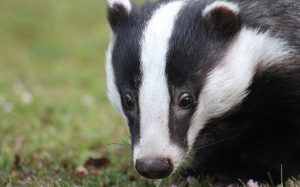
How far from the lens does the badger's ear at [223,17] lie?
3834mm

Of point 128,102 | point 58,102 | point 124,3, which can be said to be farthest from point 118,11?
point 58,102

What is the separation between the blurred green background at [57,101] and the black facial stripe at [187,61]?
0.77 m

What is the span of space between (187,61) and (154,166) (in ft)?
1.92

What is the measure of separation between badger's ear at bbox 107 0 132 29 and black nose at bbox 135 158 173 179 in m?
0.97

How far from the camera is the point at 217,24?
388 centimetres

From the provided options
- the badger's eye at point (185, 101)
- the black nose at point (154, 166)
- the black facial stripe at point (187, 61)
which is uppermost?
the black facial stripe at point (187, 61)

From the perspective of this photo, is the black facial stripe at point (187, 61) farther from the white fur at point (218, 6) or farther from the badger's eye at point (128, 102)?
the badger's eye at point (128, 102)

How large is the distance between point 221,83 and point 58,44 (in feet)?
28.2

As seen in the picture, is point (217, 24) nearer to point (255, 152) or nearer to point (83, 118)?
point (255, 152)

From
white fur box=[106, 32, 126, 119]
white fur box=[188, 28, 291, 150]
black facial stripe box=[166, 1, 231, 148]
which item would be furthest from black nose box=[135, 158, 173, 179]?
white fur box=[106, 32, 126, 119]

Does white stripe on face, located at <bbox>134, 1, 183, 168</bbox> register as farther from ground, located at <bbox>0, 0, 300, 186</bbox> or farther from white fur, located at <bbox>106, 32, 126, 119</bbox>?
ground, located at <bbox>0, 0, 300, 186</bbox>

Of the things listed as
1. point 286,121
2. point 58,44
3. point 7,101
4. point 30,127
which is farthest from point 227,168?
point 58,44

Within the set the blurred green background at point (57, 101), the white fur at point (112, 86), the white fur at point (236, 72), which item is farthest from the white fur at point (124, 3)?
the blurred green background at point (57, 101)

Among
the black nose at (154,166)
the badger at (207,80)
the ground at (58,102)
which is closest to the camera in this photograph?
the black nose at (154,166)
